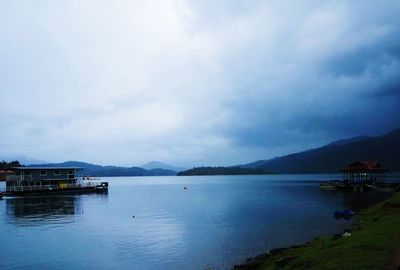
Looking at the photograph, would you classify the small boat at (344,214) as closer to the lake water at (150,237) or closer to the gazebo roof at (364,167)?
the lake water at (150,237)

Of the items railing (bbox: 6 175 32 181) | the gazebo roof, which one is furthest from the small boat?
railing (bbox: 6 175 32 181)

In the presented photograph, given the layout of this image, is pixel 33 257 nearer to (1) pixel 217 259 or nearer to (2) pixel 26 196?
(1) pixel 217 259

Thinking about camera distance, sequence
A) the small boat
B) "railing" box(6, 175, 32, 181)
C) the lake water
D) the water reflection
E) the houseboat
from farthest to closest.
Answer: "railing" box(6, 175, 32, 181)
the houseboat
the water reflection
the small boat
the lake water

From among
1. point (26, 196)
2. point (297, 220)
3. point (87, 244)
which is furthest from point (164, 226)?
point (26, 196)

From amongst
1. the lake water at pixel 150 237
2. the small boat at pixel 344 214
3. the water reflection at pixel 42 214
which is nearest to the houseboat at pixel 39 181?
the water reflection at pixel 42 214

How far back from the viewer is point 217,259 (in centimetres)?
3544

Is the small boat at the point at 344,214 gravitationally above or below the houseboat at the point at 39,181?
below

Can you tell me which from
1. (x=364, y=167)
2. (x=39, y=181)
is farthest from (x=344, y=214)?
(x=39, y=181)

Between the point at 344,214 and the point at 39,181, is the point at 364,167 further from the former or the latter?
the point at 39,181

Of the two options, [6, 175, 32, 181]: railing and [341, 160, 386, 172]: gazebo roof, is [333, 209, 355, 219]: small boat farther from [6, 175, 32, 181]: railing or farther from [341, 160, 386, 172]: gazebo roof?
[6, 175, 32, 181]: railing

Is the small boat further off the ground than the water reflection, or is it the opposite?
the water reflection

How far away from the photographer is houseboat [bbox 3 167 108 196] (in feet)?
386

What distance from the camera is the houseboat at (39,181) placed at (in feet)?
386

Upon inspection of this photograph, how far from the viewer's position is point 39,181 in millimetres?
121250
